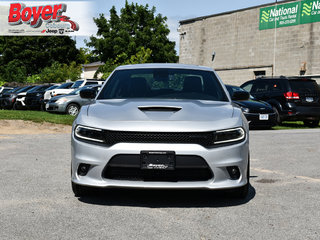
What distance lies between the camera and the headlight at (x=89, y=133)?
5076 millimetres

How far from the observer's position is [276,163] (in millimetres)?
8734

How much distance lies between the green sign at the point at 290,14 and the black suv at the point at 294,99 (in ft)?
57.5

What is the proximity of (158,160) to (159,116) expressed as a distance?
474mm

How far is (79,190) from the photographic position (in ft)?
18.1

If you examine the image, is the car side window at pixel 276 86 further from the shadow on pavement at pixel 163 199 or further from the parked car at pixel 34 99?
the parked car at pixel 34 99

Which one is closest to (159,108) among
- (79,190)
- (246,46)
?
(79,190)

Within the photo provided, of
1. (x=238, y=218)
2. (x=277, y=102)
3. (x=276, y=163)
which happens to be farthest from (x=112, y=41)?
(x=238, y=218)

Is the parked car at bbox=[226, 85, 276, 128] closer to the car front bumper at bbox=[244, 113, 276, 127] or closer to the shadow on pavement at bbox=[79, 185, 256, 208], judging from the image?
the car front bumper at bbox=[244, 113, 276, 127]

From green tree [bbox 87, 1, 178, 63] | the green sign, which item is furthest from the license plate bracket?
green tree [bbox 87, 1, 178, 63]

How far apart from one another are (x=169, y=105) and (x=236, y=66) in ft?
117

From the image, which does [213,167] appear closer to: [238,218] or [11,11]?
[238,218]

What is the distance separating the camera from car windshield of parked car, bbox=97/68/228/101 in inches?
246

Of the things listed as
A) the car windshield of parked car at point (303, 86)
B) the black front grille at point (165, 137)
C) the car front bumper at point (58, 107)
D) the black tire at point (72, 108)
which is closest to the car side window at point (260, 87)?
the car windshield of parked car at point (303, 86)

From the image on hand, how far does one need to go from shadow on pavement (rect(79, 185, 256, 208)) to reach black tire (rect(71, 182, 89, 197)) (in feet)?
0.18
